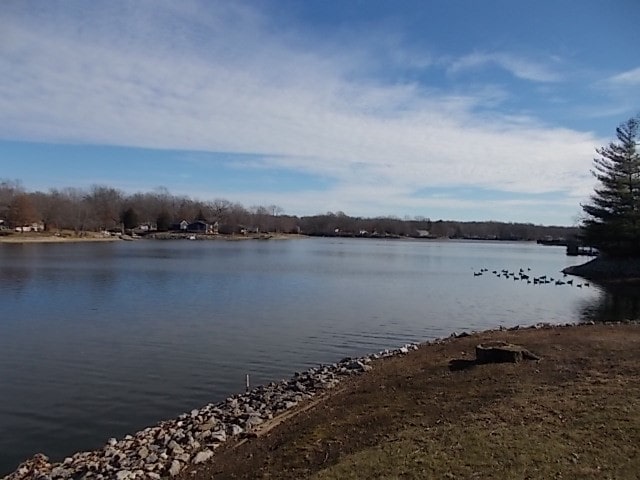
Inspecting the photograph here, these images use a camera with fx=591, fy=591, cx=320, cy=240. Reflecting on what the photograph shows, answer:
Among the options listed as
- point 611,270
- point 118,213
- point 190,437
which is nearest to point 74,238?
point 118,213

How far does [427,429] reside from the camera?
7.65 m

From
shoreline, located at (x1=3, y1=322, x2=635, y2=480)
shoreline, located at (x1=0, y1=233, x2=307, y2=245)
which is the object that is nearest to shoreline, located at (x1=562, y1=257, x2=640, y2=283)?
shoreline, located at (x1=3, y1=322, x2=635, y2=480)

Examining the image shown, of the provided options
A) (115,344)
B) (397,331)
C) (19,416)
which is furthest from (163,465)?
(397,331)

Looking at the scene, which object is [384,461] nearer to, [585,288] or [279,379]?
[279,379]

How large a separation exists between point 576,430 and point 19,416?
33.1 feet

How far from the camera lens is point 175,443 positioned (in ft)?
30.0

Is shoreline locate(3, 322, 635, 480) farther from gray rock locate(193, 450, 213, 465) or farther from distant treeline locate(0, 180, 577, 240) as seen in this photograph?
distant treeline locate(0, 180, 577, 240)

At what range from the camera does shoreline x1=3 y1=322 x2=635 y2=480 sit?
27.6 feet

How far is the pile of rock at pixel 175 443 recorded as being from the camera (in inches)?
328

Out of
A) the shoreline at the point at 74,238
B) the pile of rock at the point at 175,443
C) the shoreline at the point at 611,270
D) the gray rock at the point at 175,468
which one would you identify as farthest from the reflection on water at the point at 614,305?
the shoreline at the point at 74,238

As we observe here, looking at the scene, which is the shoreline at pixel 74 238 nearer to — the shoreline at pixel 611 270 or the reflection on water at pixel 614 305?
the shoreline at pixel 611 270

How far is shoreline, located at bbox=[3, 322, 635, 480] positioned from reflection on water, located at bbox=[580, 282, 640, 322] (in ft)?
57.3

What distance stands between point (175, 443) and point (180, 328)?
1246 centimetres

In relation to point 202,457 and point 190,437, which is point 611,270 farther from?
point 202,457
